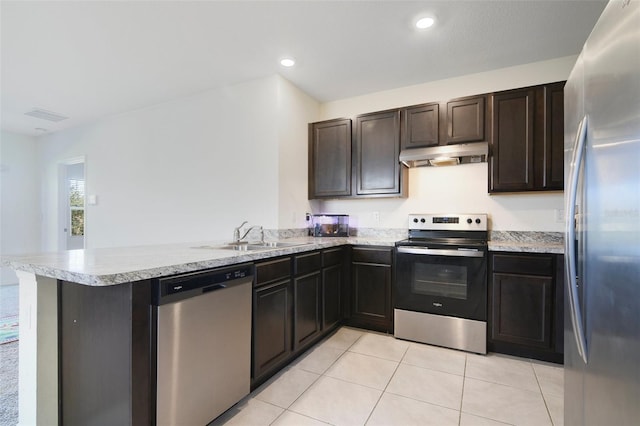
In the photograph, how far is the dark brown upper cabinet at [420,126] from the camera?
3002 millimetres

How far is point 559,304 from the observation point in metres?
2.31

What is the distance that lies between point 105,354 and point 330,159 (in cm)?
274

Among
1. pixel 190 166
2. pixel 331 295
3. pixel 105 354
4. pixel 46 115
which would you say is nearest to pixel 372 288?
pixel 331 295

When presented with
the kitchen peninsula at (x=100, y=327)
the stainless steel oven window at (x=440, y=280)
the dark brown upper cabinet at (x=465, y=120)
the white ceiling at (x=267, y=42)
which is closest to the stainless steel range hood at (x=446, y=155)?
the dark brown upper cabinet at (x=465, y=120)

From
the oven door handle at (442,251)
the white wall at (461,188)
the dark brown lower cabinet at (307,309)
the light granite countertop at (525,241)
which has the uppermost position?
the white wall at (461,188)

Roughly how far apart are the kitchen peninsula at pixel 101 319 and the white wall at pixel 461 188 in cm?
221

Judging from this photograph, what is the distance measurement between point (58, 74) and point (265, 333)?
3.44 m

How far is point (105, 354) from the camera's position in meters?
1.34

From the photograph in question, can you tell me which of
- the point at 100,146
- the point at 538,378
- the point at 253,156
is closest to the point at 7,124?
the point at 100,146

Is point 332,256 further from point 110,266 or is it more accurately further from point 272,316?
point 110,266

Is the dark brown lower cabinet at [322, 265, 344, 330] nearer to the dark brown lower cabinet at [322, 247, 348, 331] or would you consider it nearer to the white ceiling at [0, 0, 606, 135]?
the dark brown lower cabinet at [322, 247, 348, 331]

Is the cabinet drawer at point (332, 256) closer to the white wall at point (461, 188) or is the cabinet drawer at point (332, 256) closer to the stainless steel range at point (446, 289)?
the stainless steel range at point (446, 289)

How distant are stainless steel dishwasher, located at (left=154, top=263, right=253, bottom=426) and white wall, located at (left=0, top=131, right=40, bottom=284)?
5798 mm

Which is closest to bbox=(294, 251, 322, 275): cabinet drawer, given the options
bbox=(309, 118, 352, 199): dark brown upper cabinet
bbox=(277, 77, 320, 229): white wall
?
bbox=(277, 77, 320, 229): white wall
